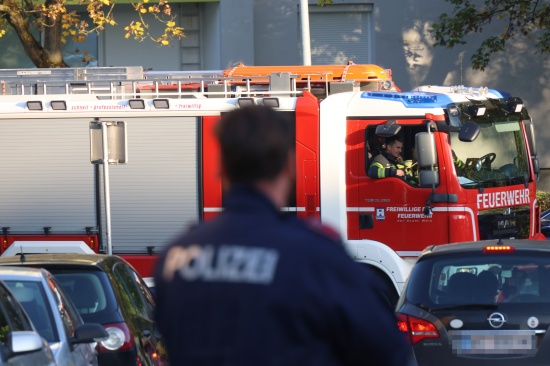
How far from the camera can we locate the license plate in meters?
6.96

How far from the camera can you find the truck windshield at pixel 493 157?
12.3m

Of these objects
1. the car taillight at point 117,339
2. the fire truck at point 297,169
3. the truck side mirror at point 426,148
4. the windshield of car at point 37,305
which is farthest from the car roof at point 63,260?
the truck side mirror at point 426,148

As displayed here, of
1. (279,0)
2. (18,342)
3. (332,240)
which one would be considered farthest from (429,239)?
(279,0)

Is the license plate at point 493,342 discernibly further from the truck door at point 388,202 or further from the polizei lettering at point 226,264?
the truck door at point 388,202

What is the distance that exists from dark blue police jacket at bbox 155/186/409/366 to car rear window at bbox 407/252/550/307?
4557 mm

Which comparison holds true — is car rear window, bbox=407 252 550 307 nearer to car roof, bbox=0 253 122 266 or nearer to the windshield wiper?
the windshield wiper

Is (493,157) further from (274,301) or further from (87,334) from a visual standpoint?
(274,301)

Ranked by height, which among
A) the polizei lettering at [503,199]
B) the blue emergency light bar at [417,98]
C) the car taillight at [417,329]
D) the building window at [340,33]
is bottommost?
the car taillight at [417,329]

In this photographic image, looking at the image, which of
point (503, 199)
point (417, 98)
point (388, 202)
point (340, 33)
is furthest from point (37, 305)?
point (340, 33)

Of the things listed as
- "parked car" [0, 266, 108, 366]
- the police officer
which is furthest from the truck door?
the police officer

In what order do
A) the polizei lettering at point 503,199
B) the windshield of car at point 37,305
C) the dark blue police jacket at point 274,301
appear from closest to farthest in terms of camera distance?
the dark blue police jacket at point 274,301
the windshield of car at point 37,305
the polizei lettering at point 503,199

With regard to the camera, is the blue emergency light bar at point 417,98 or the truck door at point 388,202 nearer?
the truck door at point 388,202

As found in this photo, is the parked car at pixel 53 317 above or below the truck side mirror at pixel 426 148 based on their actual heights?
below

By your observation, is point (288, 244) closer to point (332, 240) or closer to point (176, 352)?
point (332, 240)
